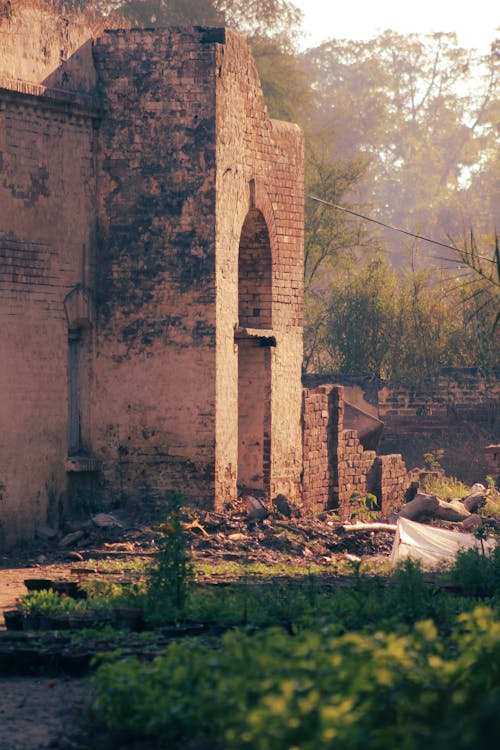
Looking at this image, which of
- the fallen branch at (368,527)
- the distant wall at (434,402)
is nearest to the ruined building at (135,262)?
the fallen branch at (368,527)

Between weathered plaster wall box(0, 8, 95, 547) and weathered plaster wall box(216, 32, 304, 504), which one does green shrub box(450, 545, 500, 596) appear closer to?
weathered plaster wall box(216, 32, 304, 504)

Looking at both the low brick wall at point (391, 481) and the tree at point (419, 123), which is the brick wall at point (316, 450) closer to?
the low brick wall at point (391, 481)

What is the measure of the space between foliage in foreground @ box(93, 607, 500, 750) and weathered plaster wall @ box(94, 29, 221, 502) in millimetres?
7498

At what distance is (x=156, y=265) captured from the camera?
13547 millimetres

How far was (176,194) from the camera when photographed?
13500 millimetres

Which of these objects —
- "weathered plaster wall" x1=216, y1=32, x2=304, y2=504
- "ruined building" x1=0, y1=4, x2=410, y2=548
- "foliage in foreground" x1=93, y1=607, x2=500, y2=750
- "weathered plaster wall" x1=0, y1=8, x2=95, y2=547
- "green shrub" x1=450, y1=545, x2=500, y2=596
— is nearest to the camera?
"foliage in foreground" x1=93, y1=607, x2=500, y2=750

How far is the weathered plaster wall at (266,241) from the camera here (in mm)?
13609

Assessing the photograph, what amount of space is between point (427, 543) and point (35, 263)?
16.4ft

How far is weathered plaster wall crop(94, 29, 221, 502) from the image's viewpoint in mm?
13430

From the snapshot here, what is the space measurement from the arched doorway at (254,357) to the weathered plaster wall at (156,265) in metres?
1.23

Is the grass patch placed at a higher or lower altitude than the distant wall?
lower

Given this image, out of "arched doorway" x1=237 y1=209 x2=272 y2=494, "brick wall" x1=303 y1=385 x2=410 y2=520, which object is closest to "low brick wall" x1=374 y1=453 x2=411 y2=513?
"brick wall" x1=303 y1=385 x2=410 y2=520

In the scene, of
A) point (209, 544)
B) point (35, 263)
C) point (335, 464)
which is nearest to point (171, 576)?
point (209, 544)

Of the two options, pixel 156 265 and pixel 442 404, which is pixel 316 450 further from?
pixel 442 404
